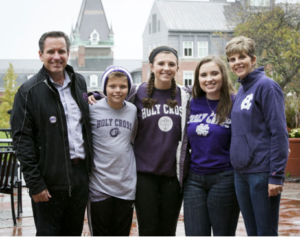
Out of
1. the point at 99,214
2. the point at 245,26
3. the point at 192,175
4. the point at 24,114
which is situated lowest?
the point at 99,214

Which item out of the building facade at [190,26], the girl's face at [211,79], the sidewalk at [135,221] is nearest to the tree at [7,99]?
the building facade at [190,26]

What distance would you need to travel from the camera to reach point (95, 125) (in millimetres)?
3867

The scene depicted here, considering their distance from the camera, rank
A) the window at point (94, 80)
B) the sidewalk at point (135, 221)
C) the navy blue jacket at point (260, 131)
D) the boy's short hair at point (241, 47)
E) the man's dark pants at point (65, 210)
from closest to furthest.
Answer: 1. the navy blue jacket at point (260, 131)
2. the man's dark pants at point (65, 210)
3. the boy's short hair at point (241, 47)
4. the sidewalk at point (135, 221)
5. the window at point (94, 80)

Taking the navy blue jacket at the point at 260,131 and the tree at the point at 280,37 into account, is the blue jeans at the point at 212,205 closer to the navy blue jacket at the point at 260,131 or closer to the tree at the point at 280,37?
the navy blue jacket at the point at 260,131

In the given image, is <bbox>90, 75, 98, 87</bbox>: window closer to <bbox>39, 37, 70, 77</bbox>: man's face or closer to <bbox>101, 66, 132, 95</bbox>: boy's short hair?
<bbox>101, 66, 132, 95</bbox>: boy's short hair

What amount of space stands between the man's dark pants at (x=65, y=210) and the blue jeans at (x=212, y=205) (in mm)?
832

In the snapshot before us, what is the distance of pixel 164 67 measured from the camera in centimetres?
402

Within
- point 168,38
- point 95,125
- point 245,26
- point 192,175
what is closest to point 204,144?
point 192,175

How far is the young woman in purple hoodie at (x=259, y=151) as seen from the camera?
3.45 meters

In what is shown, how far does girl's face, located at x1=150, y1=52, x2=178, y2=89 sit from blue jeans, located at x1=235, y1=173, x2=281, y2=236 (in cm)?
101

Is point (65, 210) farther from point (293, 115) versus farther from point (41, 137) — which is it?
point (293, 115)

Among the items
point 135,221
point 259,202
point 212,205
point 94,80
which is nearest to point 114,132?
point 212,205

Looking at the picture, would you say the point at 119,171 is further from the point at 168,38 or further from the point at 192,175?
the point at 168,38

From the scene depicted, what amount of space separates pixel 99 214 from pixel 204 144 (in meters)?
1.00
